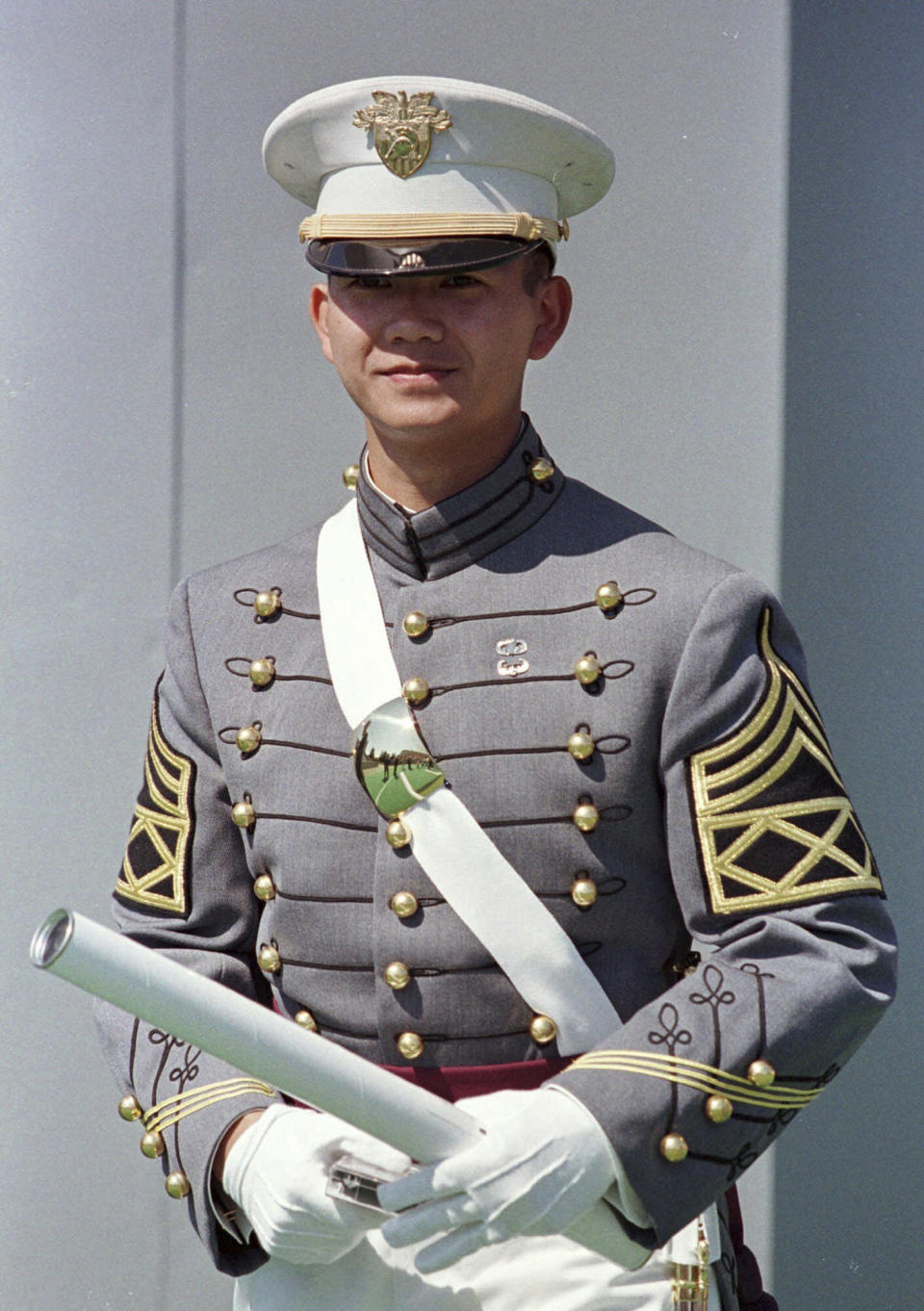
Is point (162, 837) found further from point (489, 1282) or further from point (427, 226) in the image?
point (427, 226)

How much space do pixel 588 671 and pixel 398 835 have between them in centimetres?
29

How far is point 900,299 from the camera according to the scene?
3533 mm

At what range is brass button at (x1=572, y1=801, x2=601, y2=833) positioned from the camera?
2393mm

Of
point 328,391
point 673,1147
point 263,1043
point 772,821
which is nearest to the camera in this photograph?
point 263,1043

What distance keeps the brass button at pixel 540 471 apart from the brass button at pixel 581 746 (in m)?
0.37

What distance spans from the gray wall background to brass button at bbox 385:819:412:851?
1.26 m

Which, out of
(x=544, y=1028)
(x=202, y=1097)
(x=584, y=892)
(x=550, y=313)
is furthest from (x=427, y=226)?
(x=202, y=1097)

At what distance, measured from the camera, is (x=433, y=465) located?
257 centimetres

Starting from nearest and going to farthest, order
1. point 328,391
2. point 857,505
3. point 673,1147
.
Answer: point 673,1147 → point 857,505 → point 328,391

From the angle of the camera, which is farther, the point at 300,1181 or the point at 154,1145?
the point at 154,1145

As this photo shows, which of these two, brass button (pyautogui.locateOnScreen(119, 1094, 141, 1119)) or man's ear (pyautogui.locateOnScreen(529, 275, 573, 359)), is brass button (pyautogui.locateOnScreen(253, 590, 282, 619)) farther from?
brass button (pyautogui.locateOnScreen(119, 1094, 141, 1119))

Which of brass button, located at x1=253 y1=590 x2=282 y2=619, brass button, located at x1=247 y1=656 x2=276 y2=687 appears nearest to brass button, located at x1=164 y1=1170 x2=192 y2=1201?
brass button, located at x1=247 y1=656 x2=276 y2=687

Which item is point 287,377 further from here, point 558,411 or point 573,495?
point 573,495

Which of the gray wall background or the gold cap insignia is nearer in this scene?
the gold cap insignia
